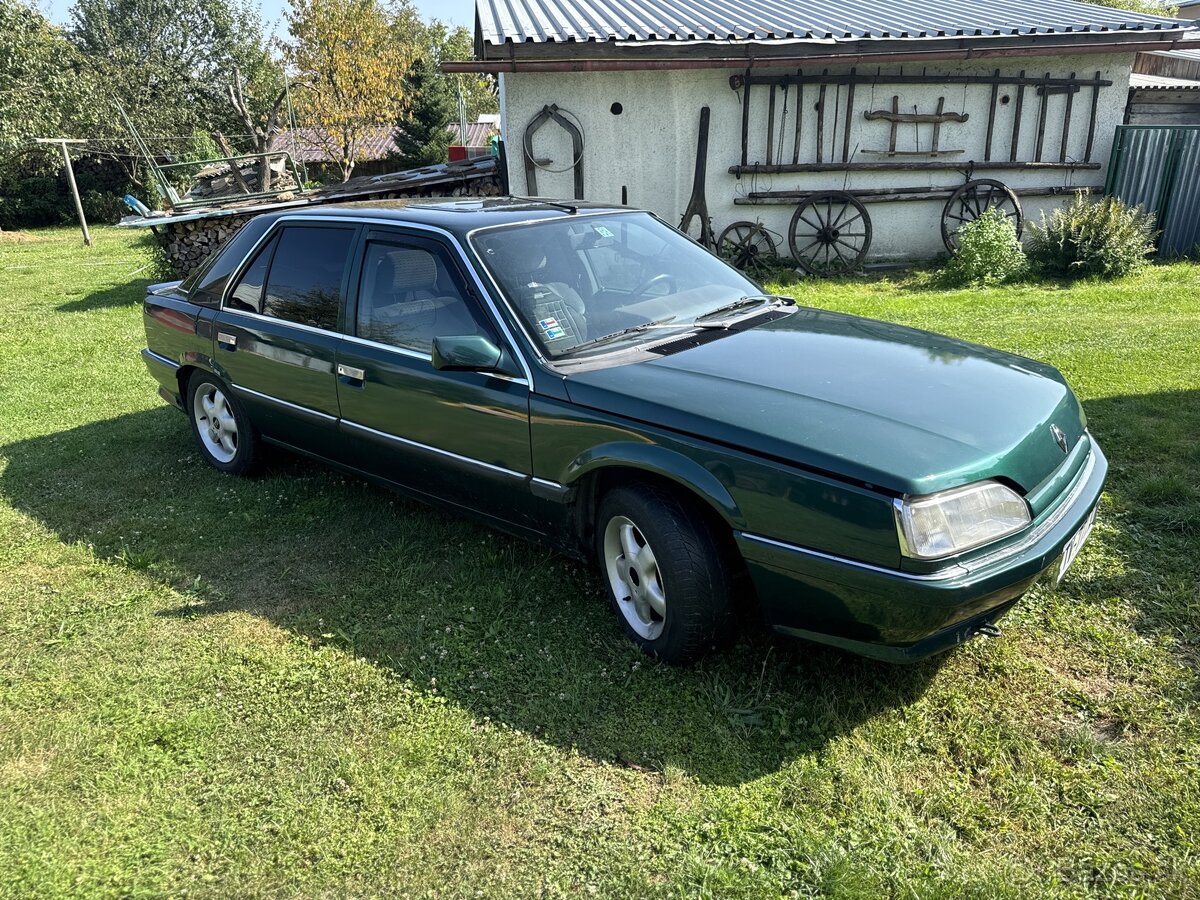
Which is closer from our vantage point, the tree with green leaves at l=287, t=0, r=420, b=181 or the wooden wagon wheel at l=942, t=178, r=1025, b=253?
the wooden wagon wheel at l=942, t=178, r=1025, b=253

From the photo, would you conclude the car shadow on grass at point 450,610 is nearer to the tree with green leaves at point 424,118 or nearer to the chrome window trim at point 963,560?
the chrome window trim at point 963,560

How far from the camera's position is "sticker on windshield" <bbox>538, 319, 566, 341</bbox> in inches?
133

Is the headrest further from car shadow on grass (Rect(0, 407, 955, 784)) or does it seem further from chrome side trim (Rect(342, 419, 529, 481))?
car shadow on grass (Rect(0, 407, 955, 784))

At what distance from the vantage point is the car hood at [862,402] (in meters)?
2.57

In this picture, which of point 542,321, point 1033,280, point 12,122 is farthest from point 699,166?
point 12,122

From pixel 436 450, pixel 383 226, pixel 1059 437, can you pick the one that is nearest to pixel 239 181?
pixel 383 226

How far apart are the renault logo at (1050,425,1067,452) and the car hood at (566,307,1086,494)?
0.9 inches

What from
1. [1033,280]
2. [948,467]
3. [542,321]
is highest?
[542,321]

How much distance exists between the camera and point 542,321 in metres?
3.41

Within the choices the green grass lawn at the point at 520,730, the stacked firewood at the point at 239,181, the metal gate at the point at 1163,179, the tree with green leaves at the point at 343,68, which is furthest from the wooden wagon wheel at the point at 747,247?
the tree with green leaves at the point at 343,68

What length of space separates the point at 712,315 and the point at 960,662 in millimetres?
1735

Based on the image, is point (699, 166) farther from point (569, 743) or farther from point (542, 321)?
point (569, 743)

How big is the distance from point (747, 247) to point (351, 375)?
8.01 meters

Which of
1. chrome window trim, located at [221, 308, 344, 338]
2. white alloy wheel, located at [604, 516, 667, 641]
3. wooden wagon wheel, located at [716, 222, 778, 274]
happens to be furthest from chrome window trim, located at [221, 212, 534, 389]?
wooden wagon wheel, located at [716, 222, 778, 274]
